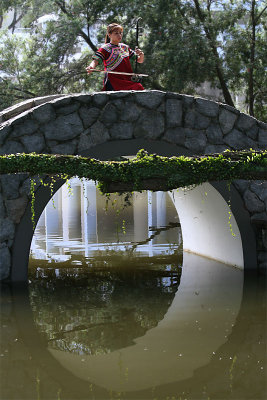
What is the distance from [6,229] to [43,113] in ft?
4.75

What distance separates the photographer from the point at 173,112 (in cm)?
689

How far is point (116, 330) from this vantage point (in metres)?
5.04

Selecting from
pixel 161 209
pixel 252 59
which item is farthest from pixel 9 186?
pixel 161 209

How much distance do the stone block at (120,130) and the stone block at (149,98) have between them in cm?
32

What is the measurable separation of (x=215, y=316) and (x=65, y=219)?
908 cm

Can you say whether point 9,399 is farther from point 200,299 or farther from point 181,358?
point 200,299

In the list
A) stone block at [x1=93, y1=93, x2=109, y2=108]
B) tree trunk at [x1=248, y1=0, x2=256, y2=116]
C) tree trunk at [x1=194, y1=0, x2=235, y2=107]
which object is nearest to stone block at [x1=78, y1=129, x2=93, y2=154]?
stone block at [x1=93, y1=93, x2=109, y2=108]

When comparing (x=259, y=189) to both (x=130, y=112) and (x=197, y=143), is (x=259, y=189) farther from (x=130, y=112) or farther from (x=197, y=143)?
(x=130, y=112)

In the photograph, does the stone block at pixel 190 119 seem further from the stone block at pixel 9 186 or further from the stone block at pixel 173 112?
the stone block at pixel 9 186

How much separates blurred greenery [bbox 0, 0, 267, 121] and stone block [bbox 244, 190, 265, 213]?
6629 millimetres

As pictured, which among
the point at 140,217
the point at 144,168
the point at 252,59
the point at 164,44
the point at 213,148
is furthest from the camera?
the point at 140,217

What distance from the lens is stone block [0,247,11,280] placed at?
6.57 metres

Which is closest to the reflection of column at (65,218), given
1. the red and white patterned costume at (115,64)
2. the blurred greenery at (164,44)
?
the blurred greenery at (164,44)

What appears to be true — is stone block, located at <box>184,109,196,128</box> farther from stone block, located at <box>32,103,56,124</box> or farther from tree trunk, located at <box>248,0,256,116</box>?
tree trunk, located at <box>248,0,256,116</box>
